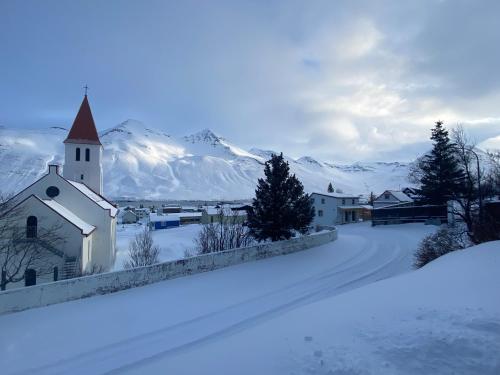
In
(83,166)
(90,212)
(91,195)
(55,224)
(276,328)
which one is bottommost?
(276,328)

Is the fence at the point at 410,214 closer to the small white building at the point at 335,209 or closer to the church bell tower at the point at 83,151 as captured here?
the small white building at the point at 335,209

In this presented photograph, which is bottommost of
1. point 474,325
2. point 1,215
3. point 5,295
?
point 5,295

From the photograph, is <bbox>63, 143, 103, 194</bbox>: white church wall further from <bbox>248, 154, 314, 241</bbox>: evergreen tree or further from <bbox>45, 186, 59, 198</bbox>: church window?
<bbox>248, 154, 314, 241</bbox>: evergreen tree

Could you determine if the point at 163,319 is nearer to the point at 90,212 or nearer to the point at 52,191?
the point at 90,212

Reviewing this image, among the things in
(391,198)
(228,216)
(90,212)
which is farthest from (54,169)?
(391,198)

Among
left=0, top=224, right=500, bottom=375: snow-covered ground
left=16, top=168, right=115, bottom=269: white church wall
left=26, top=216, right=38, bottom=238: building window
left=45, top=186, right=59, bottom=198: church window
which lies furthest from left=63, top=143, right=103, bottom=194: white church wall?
left=0, top=224, right=500, bottom=375: snow-covered ground

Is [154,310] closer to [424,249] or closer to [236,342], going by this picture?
[236,342]

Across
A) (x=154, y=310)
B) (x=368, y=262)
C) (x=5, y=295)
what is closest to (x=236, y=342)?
(x=154, y=310)

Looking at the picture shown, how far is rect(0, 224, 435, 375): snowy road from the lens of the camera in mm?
7145

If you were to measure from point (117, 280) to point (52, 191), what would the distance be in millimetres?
16849

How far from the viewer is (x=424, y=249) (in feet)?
55.4

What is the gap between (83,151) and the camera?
33.6m

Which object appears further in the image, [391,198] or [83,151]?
[391,198]

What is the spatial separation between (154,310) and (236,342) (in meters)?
5.41
